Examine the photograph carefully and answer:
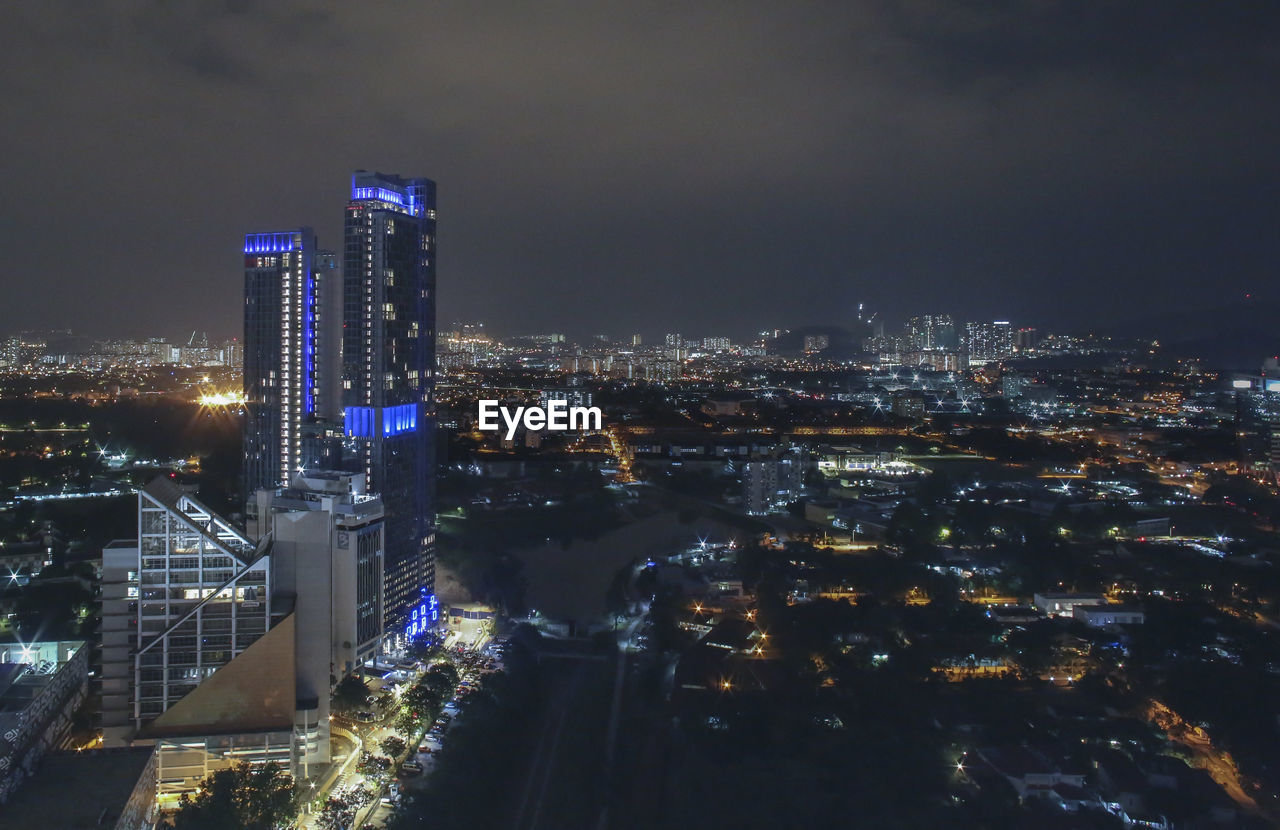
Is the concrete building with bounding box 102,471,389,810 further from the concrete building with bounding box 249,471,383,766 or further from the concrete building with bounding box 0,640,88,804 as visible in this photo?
the concrete building with bounding box 0,640,88,804

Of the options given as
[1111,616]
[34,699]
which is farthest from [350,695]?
[1111,616]

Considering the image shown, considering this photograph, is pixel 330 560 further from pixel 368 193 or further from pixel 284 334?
pixel 284 334

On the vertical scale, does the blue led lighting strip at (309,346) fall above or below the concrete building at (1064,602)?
above

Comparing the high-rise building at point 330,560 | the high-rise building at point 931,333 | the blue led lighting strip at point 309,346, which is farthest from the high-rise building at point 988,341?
the high-rise building at point 330,560

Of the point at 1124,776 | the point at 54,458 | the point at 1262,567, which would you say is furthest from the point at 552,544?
the point at 54,458

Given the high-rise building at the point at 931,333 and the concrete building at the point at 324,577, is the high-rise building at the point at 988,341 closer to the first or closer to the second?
the high-rise building at the point at 931,333
